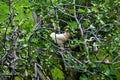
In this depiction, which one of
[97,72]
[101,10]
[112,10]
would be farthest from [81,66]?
[112,10]

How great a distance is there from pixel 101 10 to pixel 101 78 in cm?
100

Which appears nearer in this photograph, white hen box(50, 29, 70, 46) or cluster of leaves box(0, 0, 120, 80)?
cluster of leaves box(0, 0, 120, 80)

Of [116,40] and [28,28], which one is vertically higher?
[28,28]

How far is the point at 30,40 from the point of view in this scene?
2756 mm

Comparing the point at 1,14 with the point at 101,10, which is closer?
the point at 1,14

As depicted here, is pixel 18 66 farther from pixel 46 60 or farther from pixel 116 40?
pixel 116 40

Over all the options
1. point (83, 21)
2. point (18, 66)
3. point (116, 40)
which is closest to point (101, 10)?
point (83, 21)

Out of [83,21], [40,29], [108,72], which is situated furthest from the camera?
[83,21]

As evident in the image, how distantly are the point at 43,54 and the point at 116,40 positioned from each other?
68cm

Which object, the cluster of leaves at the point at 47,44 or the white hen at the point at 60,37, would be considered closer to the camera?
the cluster of leaves at the point at 47,44

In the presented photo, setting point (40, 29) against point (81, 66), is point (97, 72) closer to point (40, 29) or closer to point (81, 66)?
point (81, 66)

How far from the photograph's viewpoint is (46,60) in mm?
3008

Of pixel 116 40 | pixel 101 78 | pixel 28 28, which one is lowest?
pixel 101 78

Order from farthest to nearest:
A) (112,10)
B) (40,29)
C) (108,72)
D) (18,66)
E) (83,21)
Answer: (112,10)
(83,21)
(18,66)
(40,29)
(108,72)
